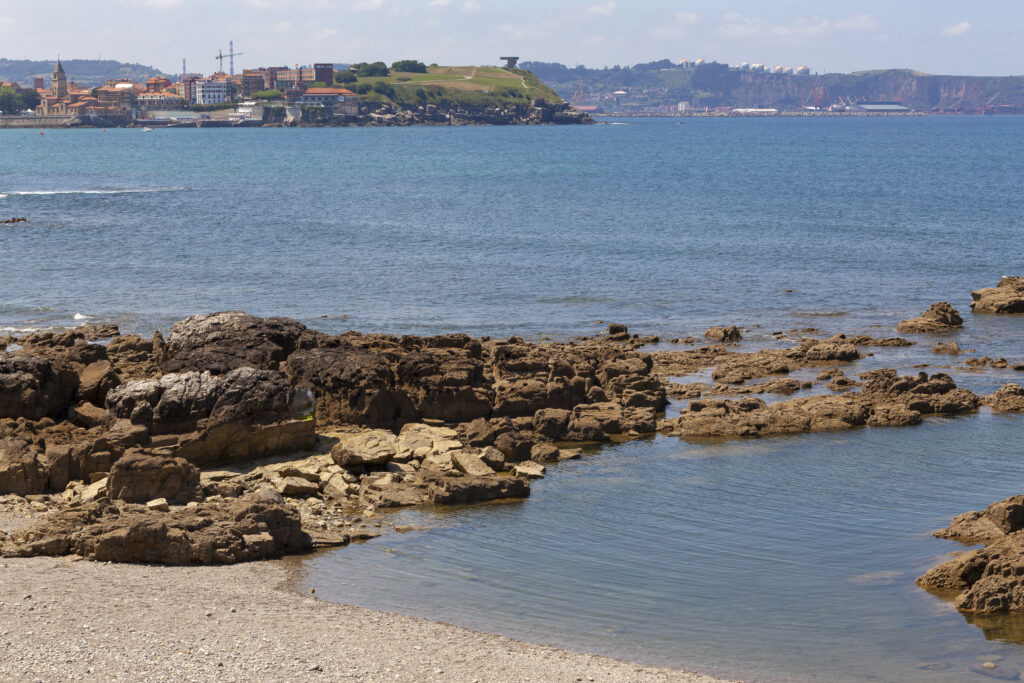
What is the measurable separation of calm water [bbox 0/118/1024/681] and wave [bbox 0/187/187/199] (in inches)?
20.5

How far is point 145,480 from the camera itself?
2027cm

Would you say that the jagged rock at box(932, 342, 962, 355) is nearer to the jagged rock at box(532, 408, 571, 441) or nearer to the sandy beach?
the jagged rock at box(532, 408, 571, 441)

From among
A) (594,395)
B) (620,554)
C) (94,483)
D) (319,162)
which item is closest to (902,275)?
(594,395)

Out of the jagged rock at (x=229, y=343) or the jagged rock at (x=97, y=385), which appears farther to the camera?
the jagged rock at (x=229, y=343)

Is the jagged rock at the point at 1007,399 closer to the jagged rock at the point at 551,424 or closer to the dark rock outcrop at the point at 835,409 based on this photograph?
the dark rock outcrop at the point at 835,409

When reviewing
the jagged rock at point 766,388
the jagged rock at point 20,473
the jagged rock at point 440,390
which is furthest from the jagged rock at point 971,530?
the jagged rock at point 20,473

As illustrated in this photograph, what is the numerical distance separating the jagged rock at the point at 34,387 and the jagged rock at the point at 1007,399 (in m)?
22.2

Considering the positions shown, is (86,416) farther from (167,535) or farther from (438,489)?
(438,489)

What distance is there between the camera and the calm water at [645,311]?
55.5 ft

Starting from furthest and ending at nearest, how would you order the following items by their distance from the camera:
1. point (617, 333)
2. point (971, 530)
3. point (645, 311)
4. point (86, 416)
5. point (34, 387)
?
point (645, 311), point (617, 333), point (86, 416), point (34, 387), point (971, 530)

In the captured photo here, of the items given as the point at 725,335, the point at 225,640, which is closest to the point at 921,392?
the point at 725,335

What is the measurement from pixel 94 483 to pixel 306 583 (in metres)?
5.85

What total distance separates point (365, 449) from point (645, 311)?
20.6m

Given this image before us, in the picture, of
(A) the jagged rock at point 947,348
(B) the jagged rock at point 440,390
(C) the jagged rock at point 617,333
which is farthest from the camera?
(C) the jagged rock at point 617,333
